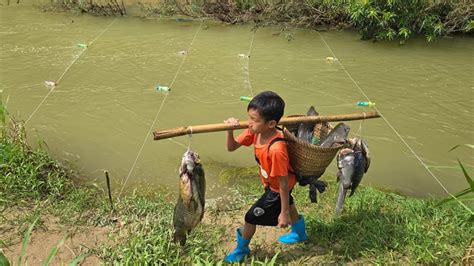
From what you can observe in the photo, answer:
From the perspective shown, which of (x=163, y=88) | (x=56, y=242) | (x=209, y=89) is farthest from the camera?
(x=209, y=89)

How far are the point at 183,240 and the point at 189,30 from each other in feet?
23.7

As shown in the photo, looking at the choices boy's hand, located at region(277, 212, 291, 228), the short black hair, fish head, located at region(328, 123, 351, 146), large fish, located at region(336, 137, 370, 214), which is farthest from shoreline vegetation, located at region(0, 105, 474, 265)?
the short black hair

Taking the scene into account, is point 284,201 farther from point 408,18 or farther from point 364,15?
point 408,18

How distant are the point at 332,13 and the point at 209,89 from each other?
4203 mm

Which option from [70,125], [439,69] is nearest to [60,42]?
[70,125]

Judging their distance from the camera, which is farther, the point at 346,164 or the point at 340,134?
the point at 346,164

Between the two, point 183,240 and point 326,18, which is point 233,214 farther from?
point 326,18

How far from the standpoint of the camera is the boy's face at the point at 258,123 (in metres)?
2.54

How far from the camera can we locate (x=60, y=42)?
8.48m

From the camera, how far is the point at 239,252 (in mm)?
3000

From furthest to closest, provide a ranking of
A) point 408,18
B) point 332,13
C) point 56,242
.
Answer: point 332,13 < point 408,18 < point 56,242

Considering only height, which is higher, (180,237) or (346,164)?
(346,164)

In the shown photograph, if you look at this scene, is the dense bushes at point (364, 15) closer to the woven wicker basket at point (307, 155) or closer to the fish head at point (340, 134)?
the fish head at point (340, 134)

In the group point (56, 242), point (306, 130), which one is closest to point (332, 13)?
point (306, 130)
